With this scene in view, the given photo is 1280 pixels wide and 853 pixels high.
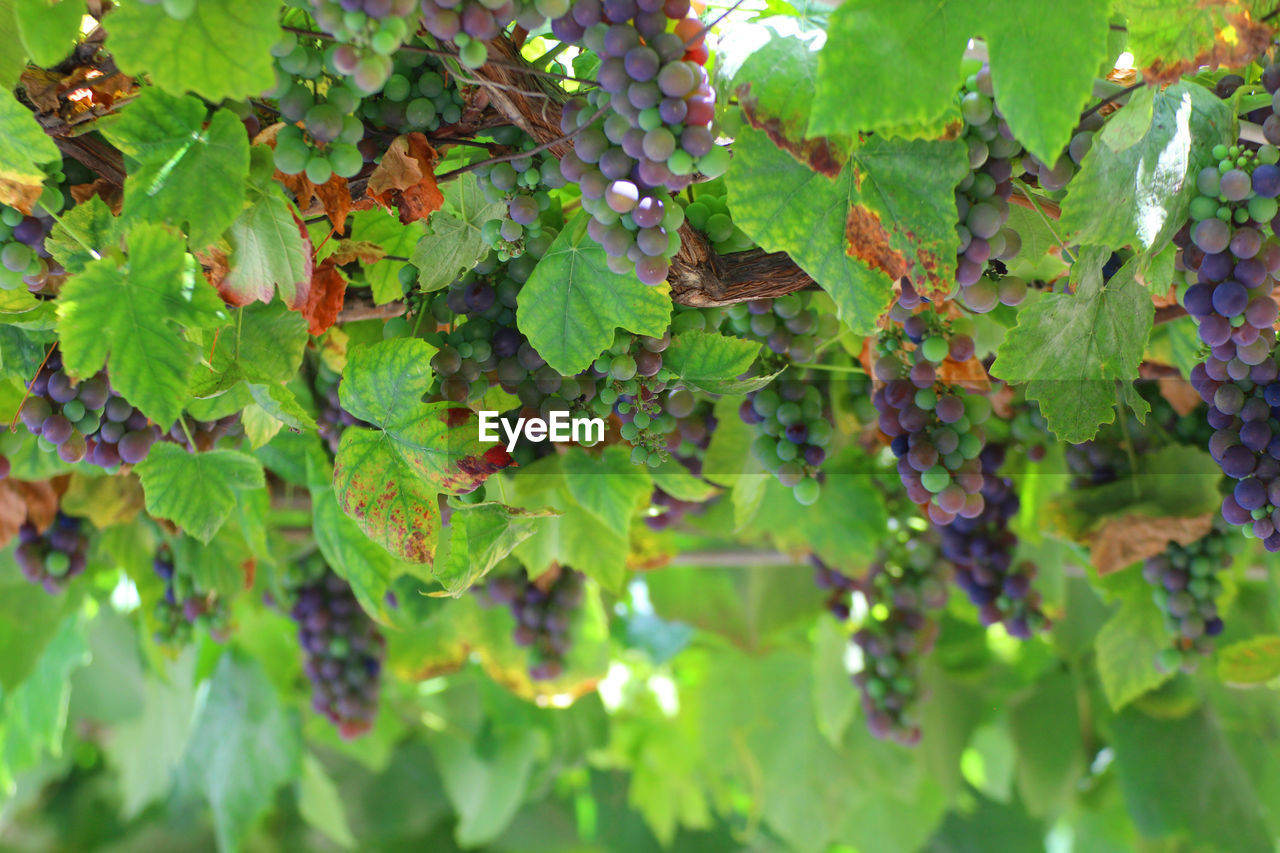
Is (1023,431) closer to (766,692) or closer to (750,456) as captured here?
(750,456)

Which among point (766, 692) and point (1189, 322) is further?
point (766, 692)

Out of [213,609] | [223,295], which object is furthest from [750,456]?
[213,609]

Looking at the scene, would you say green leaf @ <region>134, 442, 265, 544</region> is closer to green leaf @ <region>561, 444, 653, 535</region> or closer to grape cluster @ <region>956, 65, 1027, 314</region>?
green leaf @ <region>561, 444, 653, 535</region>

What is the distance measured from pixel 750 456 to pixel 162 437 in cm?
52

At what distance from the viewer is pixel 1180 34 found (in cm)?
51

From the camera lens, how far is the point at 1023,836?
2.24m

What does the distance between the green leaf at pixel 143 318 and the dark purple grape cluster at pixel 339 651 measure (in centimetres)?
72

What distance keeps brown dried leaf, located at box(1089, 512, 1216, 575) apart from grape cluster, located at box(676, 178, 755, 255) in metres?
0.52

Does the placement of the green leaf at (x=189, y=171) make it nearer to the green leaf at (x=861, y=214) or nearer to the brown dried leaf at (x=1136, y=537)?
the green leaf at (x=861, y=214)

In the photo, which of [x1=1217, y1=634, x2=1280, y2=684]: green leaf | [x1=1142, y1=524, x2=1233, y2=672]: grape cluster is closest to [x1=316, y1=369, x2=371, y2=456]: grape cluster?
[x1=1142, y1=524, x2=1233, y2=672]: grape cluster

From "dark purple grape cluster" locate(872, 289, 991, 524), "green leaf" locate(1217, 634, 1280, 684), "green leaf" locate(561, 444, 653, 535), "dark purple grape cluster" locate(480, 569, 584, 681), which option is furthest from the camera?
"dark purple grape cluster" locate(480, 569, 584, 681)

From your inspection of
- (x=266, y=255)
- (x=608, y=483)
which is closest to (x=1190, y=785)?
(x=608, y=483)

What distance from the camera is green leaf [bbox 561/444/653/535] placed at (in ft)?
2.71

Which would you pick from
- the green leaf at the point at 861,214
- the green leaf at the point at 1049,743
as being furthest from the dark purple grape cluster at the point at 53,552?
the green leaf at the point at 1049,743
